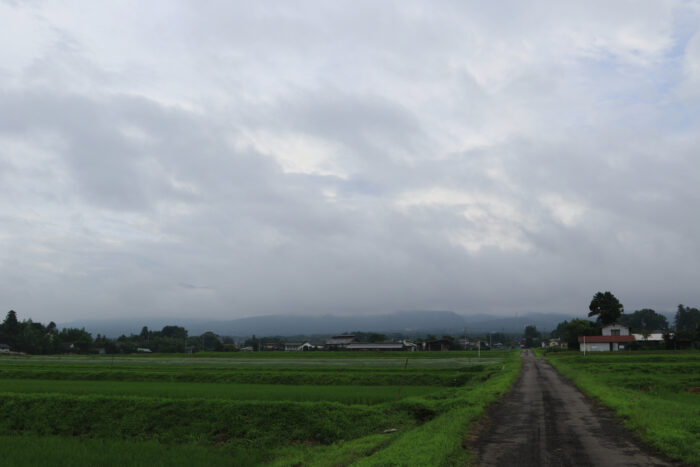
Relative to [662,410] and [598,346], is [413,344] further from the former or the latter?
[662,410]

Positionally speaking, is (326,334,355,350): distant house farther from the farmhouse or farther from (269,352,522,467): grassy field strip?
(269,352,522,467): grassy field strip

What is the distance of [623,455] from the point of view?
13.1m

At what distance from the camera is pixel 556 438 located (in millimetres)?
15391

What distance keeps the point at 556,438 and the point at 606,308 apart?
112715 mm

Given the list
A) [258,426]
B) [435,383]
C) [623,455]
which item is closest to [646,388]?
[435,383]

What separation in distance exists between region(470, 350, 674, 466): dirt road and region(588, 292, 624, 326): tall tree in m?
102

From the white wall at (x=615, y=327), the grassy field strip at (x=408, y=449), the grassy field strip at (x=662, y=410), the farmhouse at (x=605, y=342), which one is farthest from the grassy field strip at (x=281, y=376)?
the white wall at (x=615, y=327)

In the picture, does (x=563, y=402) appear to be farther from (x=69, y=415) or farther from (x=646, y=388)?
(x=69, y=415)

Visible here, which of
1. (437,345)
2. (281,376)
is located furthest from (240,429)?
(437,345)

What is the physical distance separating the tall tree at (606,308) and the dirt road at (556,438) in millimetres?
102057

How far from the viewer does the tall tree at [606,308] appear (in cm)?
11331

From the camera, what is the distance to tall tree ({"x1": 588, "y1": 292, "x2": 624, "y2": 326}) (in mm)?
113312

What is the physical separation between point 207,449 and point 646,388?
1118 inches

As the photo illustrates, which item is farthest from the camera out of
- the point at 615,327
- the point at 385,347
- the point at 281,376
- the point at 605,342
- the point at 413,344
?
the point at 413,344
